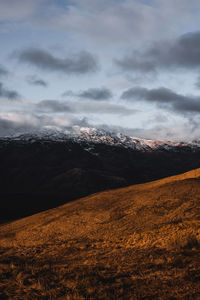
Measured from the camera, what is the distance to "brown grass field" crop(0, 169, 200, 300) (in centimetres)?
1110

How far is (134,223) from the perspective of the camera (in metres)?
21.4

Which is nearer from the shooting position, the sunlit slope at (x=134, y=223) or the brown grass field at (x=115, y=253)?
the brown grass field at (x=115, y=253)

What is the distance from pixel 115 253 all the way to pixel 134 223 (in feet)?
18.9

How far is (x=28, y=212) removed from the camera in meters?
80.1

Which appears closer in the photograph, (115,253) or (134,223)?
(115,253)

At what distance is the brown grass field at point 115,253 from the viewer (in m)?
11.1

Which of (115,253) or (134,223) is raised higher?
(134,223)

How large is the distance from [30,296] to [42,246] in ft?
34.0

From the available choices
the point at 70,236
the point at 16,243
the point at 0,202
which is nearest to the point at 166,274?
the point at 70,236

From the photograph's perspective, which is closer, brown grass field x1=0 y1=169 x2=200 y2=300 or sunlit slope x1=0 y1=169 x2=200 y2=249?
brown grass field x1=0 y1=169 x2=200 y2=300

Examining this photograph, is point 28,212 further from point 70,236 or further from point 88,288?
point 88,288

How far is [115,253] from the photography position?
1598 cm

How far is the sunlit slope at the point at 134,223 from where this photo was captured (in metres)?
17.0

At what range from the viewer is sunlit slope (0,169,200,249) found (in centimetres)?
1695
